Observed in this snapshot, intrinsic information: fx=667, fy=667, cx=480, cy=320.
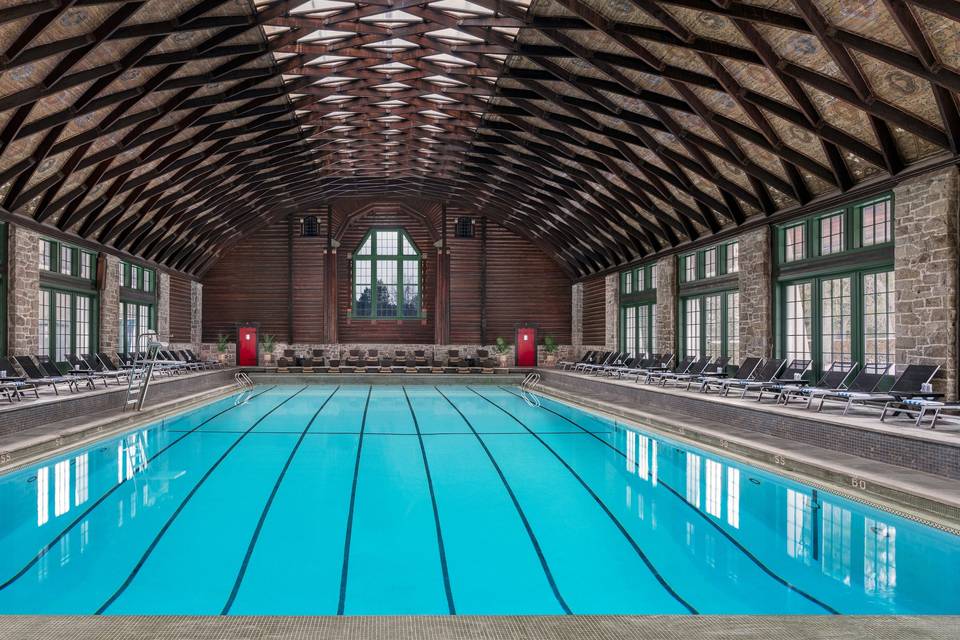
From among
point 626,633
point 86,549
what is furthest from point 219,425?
point 626,633

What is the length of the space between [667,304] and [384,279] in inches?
432

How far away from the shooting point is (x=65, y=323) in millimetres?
14961

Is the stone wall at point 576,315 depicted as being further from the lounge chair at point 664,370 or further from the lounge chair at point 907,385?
the lounge chair at point 907,385

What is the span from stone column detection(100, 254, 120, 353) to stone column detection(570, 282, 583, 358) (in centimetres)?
1487

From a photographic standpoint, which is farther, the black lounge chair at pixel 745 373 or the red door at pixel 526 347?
the red door at pixel 526 347

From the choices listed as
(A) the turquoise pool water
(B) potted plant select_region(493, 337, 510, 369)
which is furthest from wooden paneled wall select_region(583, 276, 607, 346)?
(A) the turquoise pool water

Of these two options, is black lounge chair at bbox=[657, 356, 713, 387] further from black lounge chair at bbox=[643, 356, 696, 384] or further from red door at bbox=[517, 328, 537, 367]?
red door at bbox=[517, 328, 537, 367]

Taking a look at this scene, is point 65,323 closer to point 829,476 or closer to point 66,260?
point 66,260

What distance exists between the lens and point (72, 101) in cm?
1020

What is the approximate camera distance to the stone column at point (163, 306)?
20.5m

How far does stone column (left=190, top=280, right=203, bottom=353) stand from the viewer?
2348cm

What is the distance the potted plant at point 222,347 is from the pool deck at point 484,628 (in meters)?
21.9

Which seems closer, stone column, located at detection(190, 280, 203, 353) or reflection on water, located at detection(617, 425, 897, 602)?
reflection on water, located at detection(617, 425, 897, 602)

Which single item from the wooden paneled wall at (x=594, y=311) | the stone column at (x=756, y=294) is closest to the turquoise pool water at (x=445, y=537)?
the stone column at (x=756, y=294)
